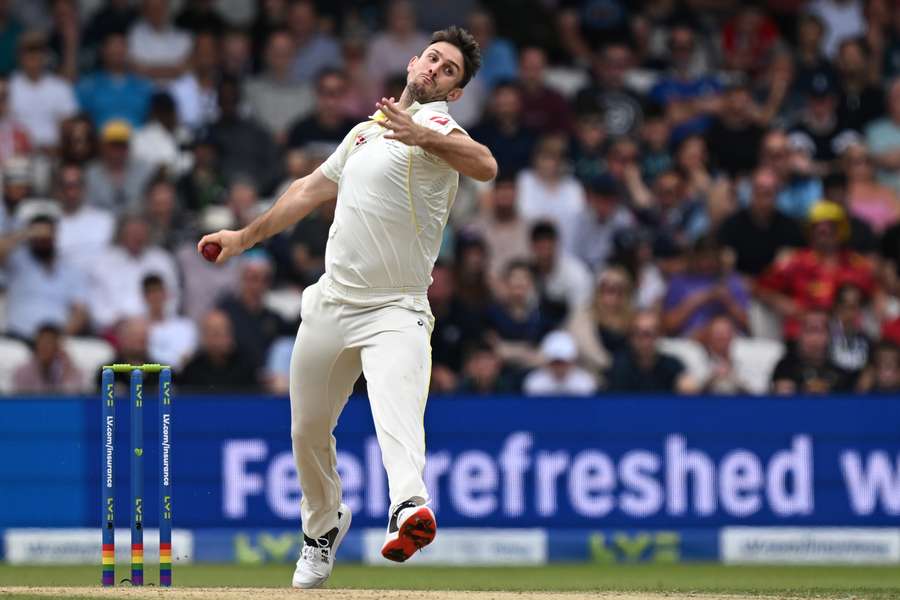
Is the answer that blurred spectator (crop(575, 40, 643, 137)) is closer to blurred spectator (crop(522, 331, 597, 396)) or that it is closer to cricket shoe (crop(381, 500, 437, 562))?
blurred spectator (crop(522, 331, 597, 396))

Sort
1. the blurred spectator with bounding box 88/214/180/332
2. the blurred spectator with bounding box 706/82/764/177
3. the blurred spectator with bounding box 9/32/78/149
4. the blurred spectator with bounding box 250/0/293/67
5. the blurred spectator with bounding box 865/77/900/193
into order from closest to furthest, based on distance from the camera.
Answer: the blurred spectator with bounding box 88/214/180/332, the blurred spectator with bounding box 9/32/78/149, the blurred spectator with bounding box 706/82/764/177, the blurred spectator with bounding box 865/77/900/193, the blurred spectator with bounding box 250/0/293/67

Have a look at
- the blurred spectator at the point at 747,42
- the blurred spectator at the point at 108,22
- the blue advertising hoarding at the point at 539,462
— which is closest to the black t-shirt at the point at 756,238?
the blue advertising hoarding at the point at 539,462

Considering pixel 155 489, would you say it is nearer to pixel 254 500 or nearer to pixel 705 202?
pixel 254 500

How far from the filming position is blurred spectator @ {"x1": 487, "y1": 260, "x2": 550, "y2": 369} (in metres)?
13.8

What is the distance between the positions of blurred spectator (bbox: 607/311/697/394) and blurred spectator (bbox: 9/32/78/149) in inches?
211

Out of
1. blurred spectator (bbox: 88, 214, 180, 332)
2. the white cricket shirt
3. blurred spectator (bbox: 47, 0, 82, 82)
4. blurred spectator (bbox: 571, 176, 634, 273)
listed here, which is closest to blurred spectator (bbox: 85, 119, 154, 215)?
blurred spectator (bbox: 88, 214, 180, 332)

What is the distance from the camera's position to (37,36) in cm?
1541

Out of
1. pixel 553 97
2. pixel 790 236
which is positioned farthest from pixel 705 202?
pixel 553 97

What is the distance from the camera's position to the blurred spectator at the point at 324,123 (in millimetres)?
15141

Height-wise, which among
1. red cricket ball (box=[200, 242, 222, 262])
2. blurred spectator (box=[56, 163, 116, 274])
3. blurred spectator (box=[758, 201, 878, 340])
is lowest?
blurred spectator (box=[758, 201, 878, 340])

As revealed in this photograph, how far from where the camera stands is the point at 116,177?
48.4 feet

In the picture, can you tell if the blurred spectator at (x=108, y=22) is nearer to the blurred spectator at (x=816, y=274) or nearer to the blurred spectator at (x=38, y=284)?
the blurred spectator at (x=38, y=284)

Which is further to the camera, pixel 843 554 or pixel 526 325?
pixel 526 325

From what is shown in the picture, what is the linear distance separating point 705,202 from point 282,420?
4576 mm
